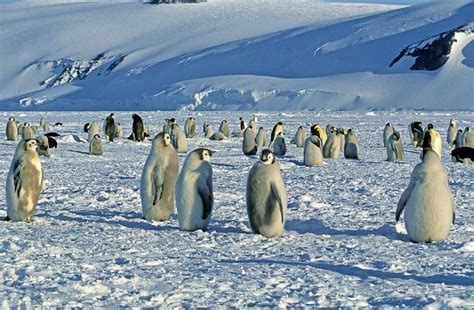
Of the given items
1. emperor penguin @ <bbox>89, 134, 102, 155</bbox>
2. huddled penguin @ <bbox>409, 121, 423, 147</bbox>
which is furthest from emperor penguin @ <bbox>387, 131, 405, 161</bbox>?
emperor penguin @ <bbox>89, 134, 102, 155</bbox>

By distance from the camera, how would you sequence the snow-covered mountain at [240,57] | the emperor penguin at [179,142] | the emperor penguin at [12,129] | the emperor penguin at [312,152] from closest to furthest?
the emperor penguin at [312,152] → the emperor penguin at [179,142] → the emperor penguin at [12,129] → the snow-covered mountain at [240,57]

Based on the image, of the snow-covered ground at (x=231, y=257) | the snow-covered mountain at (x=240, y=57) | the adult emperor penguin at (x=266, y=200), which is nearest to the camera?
the snow-covered ground at (x=231, y=257)

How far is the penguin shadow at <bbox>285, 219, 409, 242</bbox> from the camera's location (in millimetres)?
6863

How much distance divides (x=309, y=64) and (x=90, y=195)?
3243 inches

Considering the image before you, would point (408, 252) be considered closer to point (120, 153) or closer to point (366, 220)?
point (366, 220)

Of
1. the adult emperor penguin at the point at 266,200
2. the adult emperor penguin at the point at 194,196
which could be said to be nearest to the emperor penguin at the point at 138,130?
the adult emperor penguin at the point at 194,196

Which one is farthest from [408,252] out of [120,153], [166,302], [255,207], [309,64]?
[309,64]

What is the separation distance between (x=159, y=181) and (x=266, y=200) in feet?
4.29

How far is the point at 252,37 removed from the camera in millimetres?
103812

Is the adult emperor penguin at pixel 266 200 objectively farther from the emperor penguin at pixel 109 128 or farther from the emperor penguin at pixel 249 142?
the emperor penguin at pixel 109 128

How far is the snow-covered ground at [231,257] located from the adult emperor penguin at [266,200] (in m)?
0.17

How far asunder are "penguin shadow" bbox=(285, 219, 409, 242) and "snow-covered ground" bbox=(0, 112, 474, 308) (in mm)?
18

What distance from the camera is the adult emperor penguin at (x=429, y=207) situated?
6414 mm

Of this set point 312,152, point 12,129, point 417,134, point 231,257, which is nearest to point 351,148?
point 312,152
